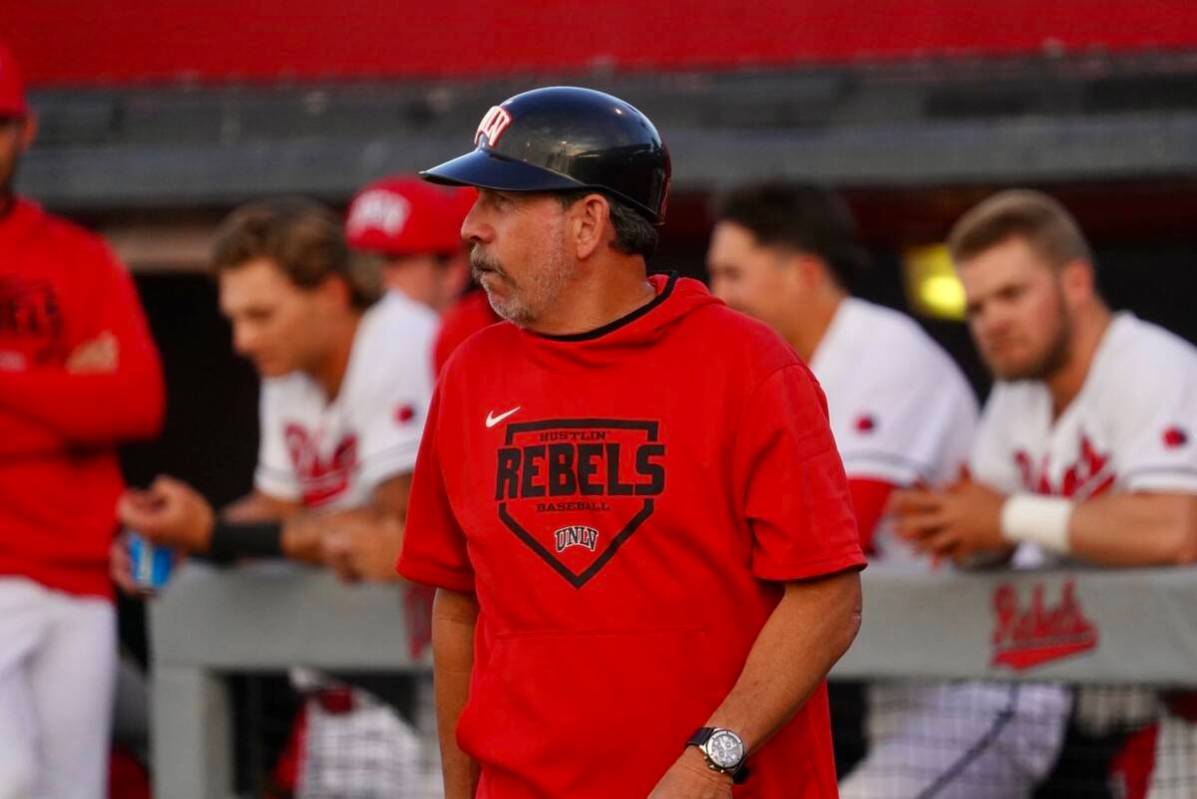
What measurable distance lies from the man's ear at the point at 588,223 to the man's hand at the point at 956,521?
1.49m

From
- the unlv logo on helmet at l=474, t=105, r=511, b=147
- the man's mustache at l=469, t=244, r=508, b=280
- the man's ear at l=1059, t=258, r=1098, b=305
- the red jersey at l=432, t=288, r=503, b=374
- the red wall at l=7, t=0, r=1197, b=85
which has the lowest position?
the red jersey at l=432, t=288, r=503, b=374

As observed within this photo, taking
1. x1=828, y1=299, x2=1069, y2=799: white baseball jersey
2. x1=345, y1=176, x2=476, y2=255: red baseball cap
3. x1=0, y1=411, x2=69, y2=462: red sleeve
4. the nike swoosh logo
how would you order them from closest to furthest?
1. the nike swoosh logo
2. x1=828, y1=299, x2=1069, y2=799: white baseball jersey
3. x1=0, y1=411, x2=69, y2=462: red sleeve
4. x1=345, y1=176, x2=476, y2=255: red baseball cap

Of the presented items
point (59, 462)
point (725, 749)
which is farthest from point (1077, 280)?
point (59, 462)

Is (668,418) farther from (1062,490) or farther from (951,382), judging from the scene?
(951,382)

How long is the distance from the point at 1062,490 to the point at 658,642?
179 centimetres

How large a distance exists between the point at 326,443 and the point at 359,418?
19cm

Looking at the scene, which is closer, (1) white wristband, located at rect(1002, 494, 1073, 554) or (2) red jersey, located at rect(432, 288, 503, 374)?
(1) white wristband, located at rect(1002, 494, 1073, 554)

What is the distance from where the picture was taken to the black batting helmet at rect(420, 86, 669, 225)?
285 centimetres

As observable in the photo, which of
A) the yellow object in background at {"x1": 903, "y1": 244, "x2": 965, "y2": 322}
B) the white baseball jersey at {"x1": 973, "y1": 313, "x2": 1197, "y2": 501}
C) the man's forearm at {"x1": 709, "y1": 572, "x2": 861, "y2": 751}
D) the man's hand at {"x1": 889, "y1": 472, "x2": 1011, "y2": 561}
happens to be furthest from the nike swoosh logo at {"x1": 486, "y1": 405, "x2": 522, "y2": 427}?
the yellow object in background at {"x1": 903, "y1": 244, "x2": 965, "y2": 322}

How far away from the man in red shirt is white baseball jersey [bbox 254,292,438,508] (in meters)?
1.88

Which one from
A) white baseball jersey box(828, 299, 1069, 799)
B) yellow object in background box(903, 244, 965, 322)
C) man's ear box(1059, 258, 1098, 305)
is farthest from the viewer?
yellow object in background box(903, 244, 965, 322)

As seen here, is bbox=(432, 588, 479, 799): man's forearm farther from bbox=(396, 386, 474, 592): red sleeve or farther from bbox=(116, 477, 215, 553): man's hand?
bbox=(116, 477, 215, 553): man's hand

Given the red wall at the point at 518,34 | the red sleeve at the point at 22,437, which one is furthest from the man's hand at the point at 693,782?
the red wall at the point at 518,34

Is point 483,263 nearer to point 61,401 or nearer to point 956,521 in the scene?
point 956,521
